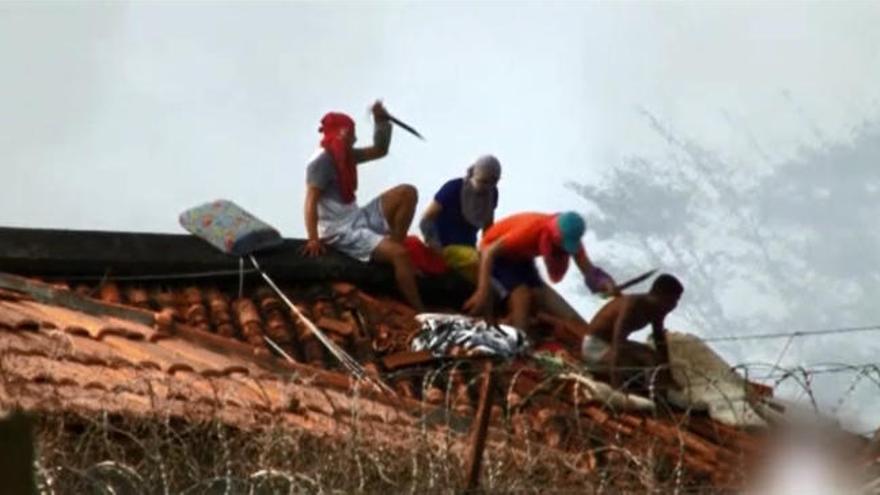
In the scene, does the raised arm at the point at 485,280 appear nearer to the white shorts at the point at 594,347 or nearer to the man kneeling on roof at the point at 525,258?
the man kneeling on roof at the point at 525,258

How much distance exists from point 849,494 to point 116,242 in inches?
277

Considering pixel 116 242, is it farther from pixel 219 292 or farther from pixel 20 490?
pixel 20 490

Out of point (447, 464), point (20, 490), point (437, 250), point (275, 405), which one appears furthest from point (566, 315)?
point (20, 490)

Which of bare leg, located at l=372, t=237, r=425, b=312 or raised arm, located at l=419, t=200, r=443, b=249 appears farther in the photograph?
raised arm, located at l=419, t=200, r=443, b=249

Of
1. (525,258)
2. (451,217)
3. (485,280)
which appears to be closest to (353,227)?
(451,217)

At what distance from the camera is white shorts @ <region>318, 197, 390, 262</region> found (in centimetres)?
1309

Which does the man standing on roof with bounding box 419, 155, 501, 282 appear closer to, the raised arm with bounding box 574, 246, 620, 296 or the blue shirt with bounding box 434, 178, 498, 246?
the blue shirt with bounding box 434, 178, 498, 246

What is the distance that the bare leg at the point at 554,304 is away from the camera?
41.9 ft

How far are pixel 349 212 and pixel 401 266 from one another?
530 millimetres

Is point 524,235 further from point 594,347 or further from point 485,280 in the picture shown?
point 594,347

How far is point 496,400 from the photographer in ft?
33.3

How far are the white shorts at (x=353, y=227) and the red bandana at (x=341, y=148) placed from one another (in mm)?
104

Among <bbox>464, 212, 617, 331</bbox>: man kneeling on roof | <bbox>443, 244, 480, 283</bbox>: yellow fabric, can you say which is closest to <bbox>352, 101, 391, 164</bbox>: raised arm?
<bbox>443, 244, 480, 283</bbox>: yellow fabric

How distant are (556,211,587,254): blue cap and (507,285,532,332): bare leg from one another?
403 millimetres
